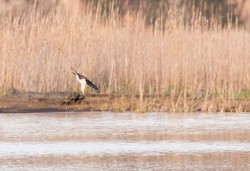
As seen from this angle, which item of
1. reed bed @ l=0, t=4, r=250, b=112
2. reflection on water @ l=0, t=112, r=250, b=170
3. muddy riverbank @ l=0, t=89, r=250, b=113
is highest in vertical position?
reed bed @ l=0, t=4, r=250, b=112

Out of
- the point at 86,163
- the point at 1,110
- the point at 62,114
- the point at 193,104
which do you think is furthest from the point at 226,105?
the point at 86,163

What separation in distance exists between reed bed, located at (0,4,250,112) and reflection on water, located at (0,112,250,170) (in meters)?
2.00

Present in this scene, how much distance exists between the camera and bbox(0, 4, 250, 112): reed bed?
52.3ft

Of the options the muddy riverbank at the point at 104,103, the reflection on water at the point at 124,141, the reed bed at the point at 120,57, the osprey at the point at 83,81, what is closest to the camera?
the reflection on water at the point at 124,141

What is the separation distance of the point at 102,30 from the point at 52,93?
2671mm

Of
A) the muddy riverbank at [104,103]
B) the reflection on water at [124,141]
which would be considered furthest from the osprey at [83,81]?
the reflection on water at [124,141]

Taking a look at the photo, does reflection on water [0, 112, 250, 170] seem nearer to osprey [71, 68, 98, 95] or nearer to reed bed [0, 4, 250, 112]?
osprey [71, 68, 98, 95]

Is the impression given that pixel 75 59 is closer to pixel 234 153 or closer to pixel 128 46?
pixel 128 46

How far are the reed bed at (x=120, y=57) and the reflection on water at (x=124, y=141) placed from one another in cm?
200

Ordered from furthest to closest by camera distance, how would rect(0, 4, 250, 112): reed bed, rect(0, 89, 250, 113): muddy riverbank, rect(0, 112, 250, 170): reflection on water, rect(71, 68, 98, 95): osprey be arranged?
1. rect(0, 4, 250, 112): reed bed
2. rect(71, 68, 98, 95): osprey
3. rect(0, 89, 250, 113): muddy riverbank
4. rect(0, 112, 250, 170): reflection on water

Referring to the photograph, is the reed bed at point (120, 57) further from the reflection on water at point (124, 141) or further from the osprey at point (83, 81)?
the reflection on water at point (124, 141)

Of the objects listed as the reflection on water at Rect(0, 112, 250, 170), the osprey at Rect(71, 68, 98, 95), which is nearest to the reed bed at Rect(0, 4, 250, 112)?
the osprey at Rect(71, 68, 98, 95)

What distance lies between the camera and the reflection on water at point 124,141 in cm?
949

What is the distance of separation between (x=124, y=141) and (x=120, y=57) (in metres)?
5.83
